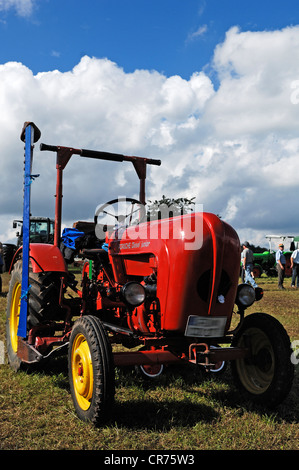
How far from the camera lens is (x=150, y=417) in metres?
3.10

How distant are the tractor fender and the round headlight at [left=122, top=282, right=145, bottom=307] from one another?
3.68 feet

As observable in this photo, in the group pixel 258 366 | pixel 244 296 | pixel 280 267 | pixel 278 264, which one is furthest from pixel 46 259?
pixel 278 264

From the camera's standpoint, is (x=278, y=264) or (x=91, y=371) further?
(x=278, y=264)

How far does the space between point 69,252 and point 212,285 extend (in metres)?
1.87

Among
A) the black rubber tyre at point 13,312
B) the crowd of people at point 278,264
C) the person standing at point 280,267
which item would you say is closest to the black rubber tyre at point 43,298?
the black rubber tyre at point 13,312

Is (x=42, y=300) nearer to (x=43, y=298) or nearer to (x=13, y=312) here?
(x=43, y=298)

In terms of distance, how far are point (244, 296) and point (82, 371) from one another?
4.36 feet

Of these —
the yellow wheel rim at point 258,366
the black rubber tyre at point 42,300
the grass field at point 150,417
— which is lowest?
the grass field at point 150,417

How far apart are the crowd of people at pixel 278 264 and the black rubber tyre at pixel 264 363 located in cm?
796

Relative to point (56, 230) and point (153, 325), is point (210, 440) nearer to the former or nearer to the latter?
point (153, 325)

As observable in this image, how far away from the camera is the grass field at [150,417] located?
8.89 ft

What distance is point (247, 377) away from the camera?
353 cm

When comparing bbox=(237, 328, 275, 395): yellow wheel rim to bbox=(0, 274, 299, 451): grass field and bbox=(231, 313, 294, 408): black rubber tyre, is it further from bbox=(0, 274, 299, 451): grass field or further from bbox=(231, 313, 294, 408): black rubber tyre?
bbox=(0, 274, 299, 451): grass field

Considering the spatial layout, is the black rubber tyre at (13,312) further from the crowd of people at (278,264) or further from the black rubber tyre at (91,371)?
the crowd of people at (278,264)
